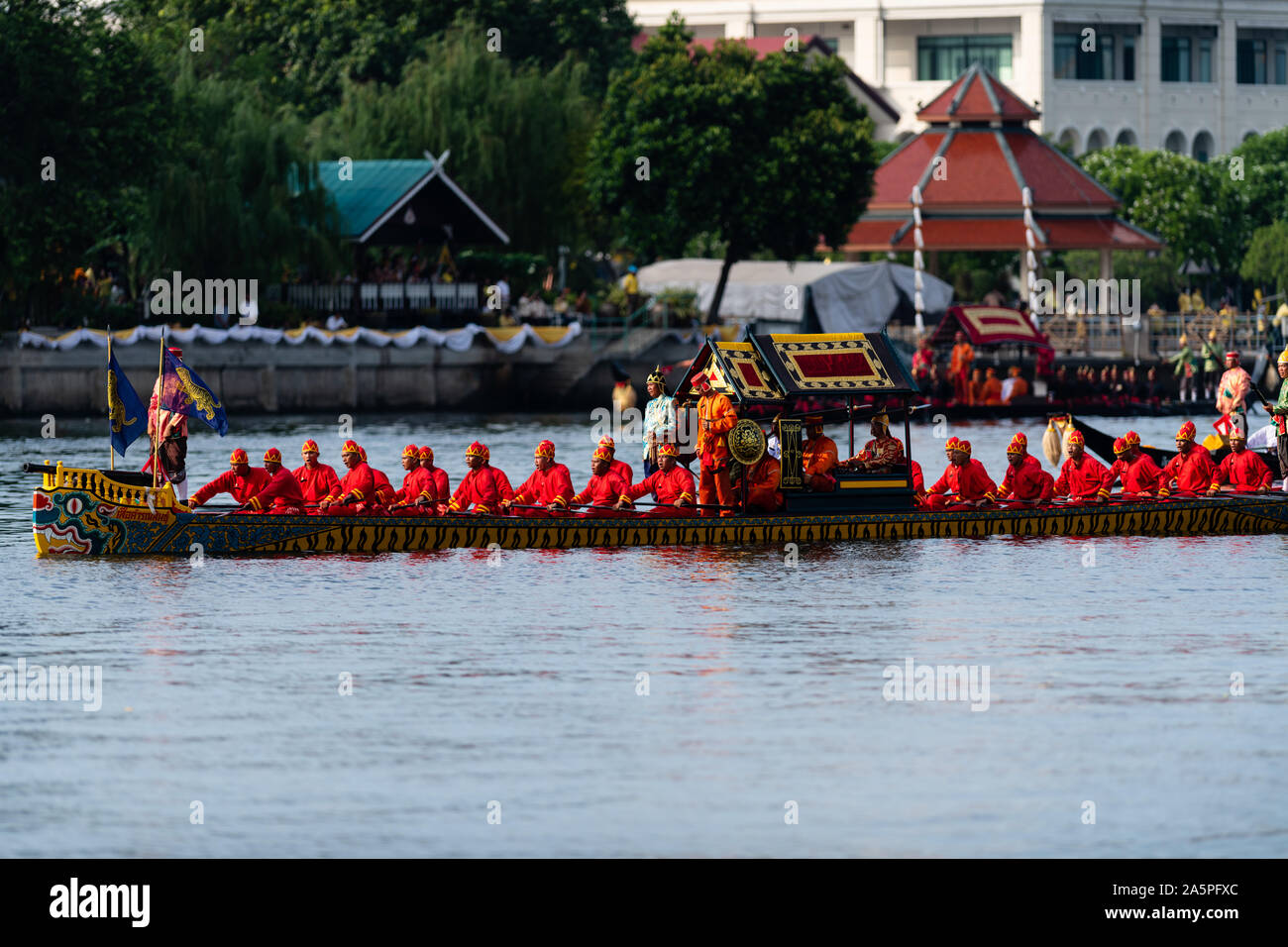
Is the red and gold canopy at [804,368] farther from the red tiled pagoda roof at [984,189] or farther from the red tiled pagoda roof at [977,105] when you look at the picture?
the red tiled pagoda roof at [977,105]

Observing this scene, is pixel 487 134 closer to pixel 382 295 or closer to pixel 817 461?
pixel 382 295

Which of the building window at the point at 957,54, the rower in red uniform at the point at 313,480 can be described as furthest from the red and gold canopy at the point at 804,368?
the building window at the point at 957,54

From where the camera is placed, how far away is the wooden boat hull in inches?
1268

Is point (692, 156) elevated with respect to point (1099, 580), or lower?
elevated

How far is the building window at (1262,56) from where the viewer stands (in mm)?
129500

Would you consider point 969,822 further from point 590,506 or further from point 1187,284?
point 1187,284

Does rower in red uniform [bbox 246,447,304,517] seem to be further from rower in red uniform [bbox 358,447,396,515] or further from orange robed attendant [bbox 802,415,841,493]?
orange robed attendant [bbox 802,415,841,493]

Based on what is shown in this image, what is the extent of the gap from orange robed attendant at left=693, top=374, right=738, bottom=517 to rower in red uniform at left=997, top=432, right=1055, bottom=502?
4.55 metres

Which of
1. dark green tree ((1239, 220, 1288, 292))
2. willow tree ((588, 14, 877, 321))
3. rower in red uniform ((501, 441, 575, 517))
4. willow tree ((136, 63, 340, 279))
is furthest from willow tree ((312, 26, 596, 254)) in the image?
rower in red uniform ((501, 441, 575, 517))

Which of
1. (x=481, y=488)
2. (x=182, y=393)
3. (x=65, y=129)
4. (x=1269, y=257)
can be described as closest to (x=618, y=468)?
(x=481, y=488)

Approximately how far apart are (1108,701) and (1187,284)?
87.6 m

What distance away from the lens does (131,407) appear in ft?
107

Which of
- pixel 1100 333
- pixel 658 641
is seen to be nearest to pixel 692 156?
pixel 1100 333

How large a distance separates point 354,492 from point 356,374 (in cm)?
3486
